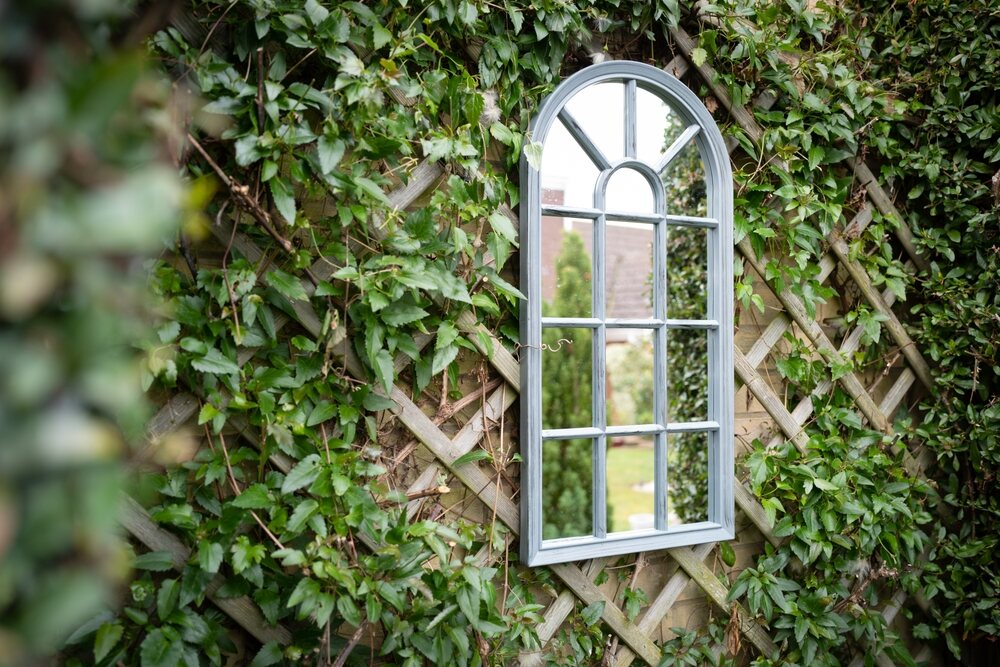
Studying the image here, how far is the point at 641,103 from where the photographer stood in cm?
229

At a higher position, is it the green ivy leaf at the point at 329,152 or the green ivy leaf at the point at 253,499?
the green ivy leaf at the point at 329,152

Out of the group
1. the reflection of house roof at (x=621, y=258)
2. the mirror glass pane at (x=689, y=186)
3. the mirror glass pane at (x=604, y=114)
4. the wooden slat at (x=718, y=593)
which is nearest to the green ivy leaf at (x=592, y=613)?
the wooden slat at (x=718, y=593)

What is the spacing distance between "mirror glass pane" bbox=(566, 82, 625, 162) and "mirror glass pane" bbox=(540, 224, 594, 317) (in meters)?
2.02

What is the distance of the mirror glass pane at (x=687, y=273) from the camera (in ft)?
8.70

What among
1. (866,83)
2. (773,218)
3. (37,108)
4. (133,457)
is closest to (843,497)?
(773,218)

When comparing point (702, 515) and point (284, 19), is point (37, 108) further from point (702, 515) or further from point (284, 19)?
point (702, 515)

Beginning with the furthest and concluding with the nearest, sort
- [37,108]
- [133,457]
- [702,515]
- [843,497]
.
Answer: [702,515]
[843,497]
[133,457]
[37,108]

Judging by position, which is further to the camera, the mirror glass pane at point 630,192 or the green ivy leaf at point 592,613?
the mirror glass pane at point 630,192

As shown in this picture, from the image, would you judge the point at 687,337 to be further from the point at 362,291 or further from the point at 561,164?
the point at 362,291

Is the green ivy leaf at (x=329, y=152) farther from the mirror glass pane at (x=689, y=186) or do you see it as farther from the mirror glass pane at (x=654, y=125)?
the mirror glass pane at (x=689, y=186)

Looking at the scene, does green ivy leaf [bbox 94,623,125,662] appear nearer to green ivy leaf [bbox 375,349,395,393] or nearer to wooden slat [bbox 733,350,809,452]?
green ivy leaf [bbox 375,349,395,393]

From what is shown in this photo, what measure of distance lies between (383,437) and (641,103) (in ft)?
4.54

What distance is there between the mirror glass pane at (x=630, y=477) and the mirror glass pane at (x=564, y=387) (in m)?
0.99

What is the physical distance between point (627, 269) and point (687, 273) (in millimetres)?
2414
